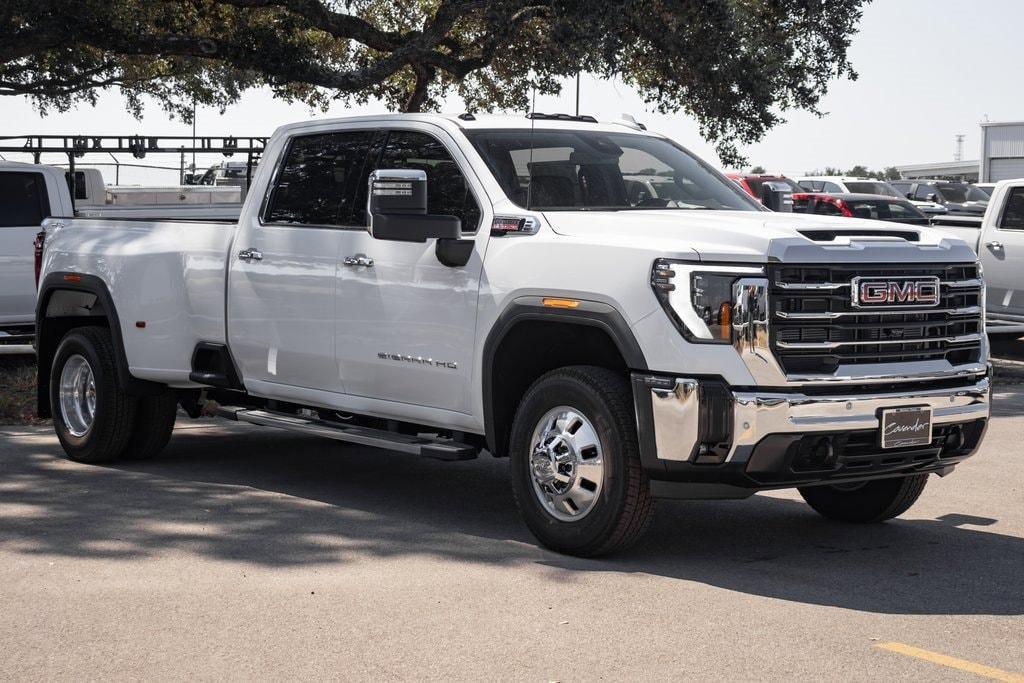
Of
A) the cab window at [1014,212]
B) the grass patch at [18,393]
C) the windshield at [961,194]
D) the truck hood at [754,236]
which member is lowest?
the grass patch at [18,393]

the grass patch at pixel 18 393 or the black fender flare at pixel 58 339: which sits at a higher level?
the black fender flare at pixel 58 339

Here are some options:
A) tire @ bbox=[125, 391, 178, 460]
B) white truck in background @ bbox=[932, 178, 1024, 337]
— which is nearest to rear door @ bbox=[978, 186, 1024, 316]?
white truck in background @ bbox=[932, 178, 1024, 337]

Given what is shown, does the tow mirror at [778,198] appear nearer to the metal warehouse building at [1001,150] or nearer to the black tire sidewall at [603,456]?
the black tire sidewall at [603,456]

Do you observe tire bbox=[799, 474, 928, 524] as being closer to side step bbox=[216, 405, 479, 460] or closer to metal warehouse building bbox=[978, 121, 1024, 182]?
side step bbox=[216, 405, 479, 460]

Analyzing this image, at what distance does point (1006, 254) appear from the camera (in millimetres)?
15547

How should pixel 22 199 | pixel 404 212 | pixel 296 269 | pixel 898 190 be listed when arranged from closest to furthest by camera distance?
1. pixel 404 212
2. pixel 296 269
3. pixel 22 199
4. pixel 898 190

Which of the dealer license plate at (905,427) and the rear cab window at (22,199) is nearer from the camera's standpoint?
the dealer license plate at (905,427)

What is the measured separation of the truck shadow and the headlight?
1089mm

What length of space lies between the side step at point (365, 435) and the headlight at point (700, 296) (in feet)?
4.93

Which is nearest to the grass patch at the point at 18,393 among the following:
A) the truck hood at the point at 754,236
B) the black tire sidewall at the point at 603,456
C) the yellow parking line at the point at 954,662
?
the black tire sidewall at the point at 603,456

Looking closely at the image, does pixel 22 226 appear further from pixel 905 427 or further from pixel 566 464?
pixel 905 427

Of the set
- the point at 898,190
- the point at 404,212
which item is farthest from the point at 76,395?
the point at 898,190

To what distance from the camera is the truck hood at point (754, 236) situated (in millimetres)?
6191

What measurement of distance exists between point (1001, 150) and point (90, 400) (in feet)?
228
